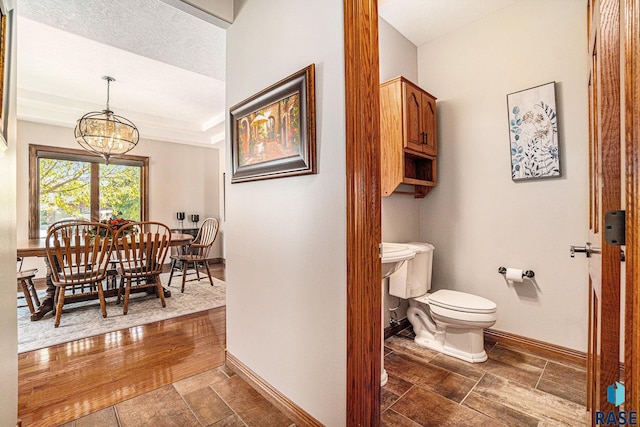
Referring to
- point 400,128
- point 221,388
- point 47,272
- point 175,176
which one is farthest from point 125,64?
point 221,388

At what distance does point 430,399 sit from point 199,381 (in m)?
1.43

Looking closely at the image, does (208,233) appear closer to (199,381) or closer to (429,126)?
(199,381)

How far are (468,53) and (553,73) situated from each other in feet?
2.27

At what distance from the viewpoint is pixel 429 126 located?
2553 millimetres

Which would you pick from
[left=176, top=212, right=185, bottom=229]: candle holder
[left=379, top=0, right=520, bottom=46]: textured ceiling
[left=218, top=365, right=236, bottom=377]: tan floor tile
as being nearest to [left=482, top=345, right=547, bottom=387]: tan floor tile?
[left=218, top=365, right=236, bottom=377]: tan floor tile

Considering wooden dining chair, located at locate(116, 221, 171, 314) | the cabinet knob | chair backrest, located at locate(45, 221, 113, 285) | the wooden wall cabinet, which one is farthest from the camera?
wooden dining chair, located at locate(116, 221, 171, 314)

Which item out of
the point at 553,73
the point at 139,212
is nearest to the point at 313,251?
the point at 553,73

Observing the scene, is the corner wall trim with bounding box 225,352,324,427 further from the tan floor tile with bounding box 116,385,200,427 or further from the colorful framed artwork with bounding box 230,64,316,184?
the colorful framed artwork with bounding box 230,64,316,184

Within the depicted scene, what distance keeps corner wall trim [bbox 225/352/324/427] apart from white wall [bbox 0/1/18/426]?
104cm

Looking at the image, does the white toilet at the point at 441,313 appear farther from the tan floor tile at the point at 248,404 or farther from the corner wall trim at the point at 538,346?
the tan floor tile at the point at 248,404

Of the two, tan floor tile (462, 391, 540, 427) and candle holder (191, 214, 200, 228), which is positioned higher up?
candle holder (191, 214, 200, 228)

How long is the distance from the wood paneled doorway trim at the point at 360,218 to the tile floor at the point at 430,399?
18.1 inches

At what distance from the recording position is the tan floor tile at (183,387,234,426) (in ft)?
5.02

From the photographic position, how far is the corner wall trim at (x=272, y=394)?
1.44 meters
